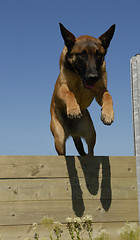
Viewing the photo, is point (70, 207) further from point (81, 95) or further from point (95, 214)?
point (81, 95)

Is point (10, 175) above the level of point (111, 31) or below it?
below

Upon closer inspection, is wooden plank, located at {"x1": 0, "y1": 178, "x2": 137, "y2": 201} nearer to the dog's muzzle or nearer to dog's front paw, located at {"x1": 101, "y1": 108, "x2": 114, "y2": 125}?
dog's front paw, located at {"x1": 101, "y1": 108, "x2": 114, "y2": 125}

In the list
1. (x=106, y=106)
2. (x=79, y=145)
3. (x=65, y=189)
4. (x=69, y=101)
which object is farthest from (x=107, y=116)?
(x=79, y=145)

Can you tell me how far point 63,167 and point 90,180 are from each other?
39 centimetres

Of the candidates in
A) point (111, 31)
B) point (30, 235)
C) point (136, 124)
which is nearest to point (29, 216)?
point (30, 235)

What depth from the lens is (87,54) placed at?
3.42m

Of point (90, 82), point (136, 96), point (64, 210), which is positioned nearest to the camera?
point (90, 82)

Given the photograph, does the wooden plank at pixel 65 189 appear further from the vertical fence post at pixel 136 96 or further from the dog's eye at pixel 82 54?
the dog's eye at pixel 82 54

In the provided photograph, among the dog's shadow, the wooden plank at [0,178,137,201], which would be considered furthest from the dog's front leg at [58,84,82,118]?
the wooden plank at [0,178,137,201]

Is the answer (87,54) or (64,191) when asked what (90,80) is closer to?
(87,54)

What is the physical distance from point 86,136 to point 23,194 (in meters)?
1.24

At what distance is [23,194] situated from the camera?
3414 millimetres

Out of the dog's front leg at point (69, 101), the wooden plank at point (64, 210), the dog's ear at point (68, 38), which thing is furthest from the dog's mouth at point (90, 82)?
the wooden plank at point (64, 210)

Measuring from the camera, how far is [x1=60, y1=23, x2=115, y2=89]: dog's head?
132 inches
